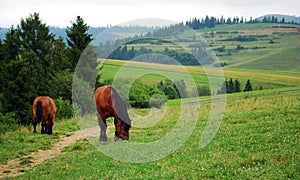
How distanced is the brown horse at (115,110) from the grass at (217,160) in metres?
1.22

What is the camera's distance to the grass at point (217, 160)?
1067 cm

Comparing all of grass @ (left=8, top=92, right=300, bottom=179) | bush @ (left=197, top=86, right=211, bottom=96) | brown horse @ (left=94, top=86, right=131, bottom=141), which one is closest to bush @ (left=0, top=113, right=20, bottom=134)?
grass @ (left=8, top=92, right=300, bottom=179)

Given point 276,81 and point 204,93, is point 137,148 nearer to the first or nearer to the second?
point 204,93

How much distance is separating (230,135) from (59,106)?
22479 millimetres

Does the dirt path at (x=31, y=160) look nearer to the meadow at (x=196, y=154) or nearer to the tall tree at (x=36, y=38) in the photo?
the meadow at (x=196, y=154)

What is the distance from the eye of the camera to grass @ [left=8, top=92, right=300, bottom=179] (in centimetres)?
1067

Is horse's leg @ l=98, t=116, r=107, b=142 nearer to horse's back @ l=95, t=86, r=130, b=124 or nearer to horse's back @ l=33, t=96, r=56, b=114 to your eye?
horse's back @ l=95, t=86, r=130, b=124

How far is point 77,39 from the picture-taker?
47812mm

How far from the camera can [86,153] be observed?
17047mm

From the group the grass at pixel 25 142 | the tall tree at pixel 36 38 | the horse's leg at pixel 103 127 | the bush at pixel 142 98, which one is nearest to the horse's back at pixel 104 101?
the horse's leg at pixel 103 127

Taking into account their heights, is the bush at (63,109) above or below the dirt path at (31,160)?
below

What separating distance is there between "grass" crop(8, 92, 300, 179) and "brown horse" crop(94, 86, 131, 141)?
1.22 meters

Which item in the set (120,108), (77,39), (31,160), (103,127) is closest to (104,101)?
(120,108)

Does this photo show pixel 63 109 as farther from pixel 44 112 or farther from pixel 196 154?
pixel 196 154
